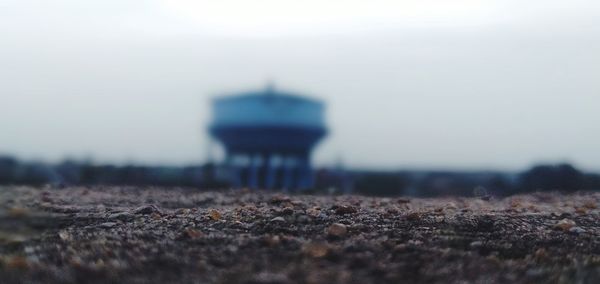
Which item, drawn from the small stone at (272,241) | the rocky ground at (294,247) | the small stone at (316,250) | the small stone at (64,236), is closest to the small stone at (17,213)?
the rocky ground at (294,247)

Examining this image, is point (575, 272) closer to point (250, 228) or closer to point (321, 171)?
point (250, 228)

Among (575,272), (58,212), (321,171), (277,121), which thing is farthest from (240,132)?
(575,272)

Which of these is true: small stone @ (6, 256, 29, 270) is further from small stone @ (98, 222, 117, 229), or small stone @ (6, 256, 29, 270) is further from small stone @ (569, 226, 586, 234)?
small stone @ (569, 226, 586, 234)

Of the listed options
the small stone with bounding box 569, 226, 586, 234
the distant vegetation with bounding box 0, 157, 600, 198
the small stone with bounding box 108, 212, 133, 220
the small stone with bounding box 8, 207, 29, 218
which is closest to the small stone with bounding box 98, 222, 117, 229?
the small stone with bounding box 108, 212, 133, 220

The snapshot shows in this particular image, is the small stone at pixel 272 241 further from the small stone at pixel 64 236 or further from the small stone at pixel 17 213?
the small stone at pixel 17 213

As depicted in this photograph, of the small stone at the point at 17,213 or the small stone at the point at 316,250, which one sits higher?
→ the small stone at the point at 17,213

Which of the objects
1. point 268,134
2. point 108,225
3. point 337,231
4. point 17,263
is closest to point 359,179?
point 268,134

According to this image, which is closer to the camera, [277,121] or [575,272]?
[575,272]
